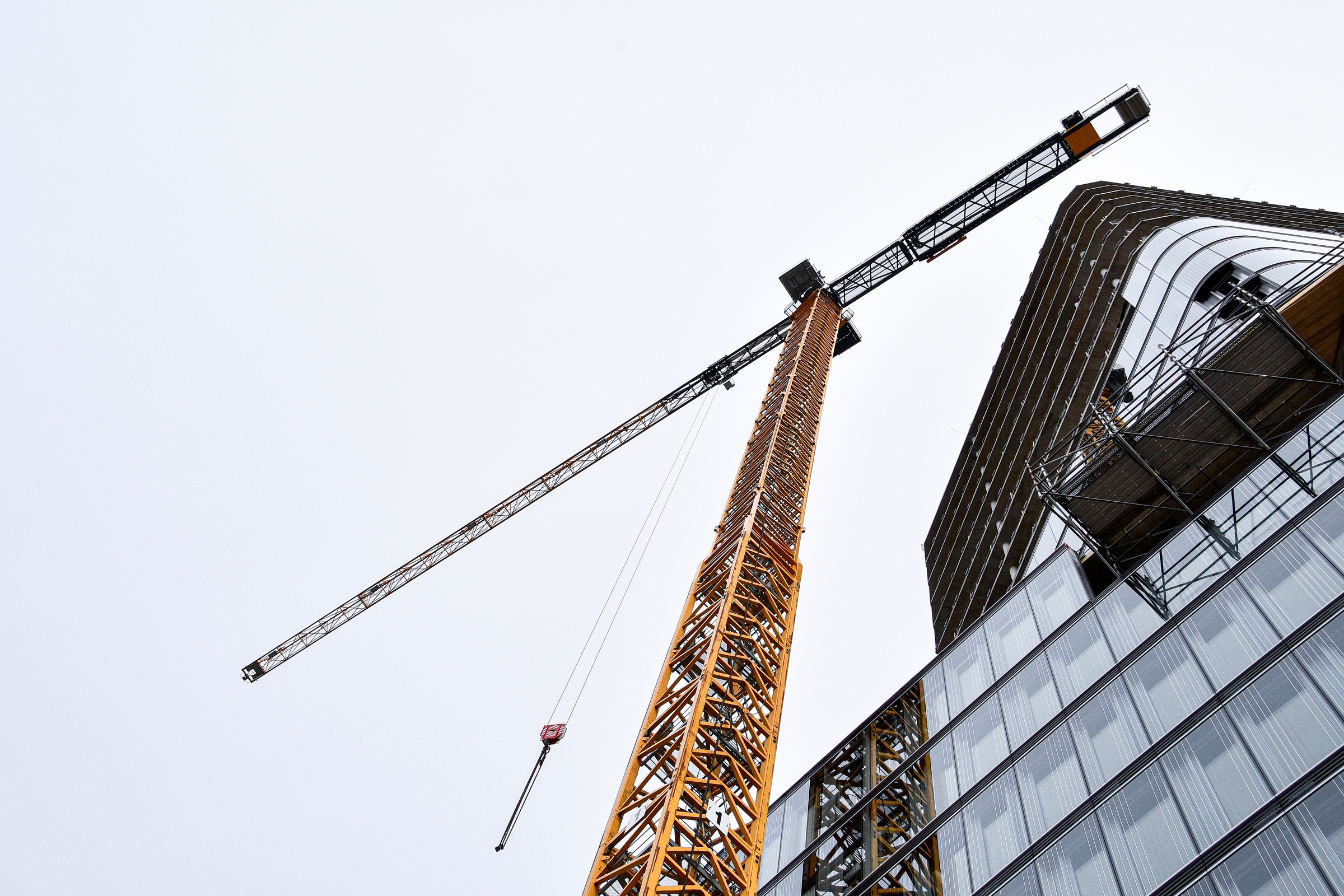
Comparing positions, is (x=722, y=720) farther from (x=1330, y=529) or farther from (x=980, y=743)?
(x=1330, y=529)

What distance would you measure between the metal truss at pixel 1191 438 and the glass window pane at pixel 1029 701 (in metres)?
3.46

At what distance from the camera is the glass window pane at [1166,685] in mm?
18797

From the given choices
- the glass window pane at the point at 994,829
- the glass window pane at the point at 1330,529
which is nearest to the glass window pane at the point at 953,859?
the glass window pane at the point at 994,829

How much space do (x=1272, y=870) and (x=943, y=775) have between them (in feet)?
37.3

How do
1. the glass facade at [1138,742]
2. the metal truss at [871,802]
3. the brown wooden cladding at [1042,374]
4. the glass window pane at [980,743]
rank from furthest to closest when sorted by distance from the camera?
1. the brown wooden cladding at [1042,374]
2. the metal truss at [871,802]
3. the glass window pane at [980,743]
4. the glass facade at [1138,742]

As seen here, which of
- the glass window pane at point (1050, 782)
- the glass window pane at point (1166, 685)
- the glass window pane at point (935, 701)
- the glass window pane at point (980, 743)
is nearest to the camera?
the glass window pane at point (1166, 685)

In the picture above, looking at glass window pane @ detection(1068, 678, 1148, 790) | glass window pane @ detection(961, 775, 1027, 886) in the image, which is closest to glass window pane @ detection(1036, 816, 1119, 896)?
glass window pane @ detection(961, 775, 1027, 886)

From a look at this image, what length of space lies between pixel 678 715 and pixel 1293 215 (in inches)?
1305

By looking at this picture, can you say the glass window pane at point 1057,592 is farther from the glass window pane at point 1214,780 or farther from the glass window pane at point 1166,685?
the glass window pane at point 1214,780

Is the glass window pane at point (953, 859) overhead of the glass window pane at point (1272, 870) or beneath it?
overhead

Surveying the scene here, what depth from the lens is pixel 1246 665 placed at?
18031 mm

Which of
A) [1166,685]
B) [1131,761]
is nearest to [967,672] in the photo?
[1166,685]

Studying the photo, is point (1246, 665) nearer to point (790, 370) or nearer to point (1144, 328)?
point (1144, 328)

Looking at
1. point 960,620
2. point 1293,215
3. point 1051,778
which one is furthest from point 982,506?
point 1051,778
